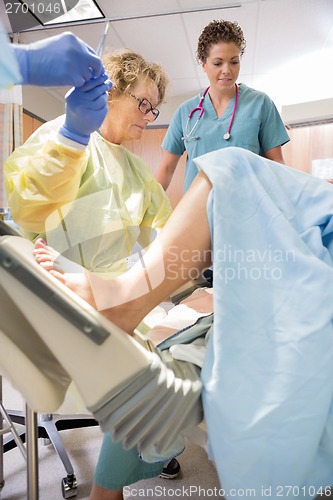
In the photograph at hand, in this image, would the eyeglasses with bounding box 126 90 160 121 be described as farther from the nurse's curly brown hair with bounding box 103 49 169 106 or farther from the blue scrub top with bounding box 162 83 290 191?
the blue scrub top with bounding box 162 83 290 191

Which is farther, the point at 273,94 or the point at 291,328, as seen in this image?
the point at 273,94

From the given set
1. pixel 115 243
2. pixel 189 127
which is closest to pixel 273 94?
pixel 189 127

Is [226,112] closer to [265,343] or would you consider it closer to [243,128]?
[243,128]

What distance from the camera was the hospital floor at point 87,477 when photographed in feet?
4.12

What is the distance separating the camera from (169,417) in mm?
545

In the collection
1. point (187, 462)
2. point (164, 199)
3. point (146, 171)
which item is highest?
point (146, 171)

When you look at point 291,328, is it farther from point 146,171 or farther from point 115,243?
point 146,171

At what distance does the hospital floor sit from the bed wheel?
0.08 feet

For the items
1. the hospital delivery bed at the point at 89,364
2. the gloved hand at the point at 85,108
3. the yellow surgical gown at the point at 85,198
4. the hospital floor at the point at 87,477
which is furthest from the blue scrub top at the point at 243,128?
the hospital delivery bed at the point at 89,364

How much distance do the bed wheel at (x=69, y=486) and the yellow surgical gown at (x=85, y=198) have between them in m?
0.71

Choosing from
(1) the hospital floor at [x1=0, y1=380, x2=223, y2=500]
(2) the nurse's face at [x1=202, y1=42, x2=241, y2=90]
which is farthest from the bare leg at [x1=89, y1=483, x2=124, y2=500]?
(2) the nurse's face at [x1=202, y1=42, x2=241, y2=90]

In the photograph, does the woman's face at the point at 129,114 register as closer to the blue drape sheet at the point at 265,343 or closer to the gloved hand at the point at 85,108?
the gloved hand at the point at 85,108

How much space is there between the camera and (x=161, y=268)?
0.63 meters

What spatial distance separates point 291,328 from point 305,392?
3.6 inches
